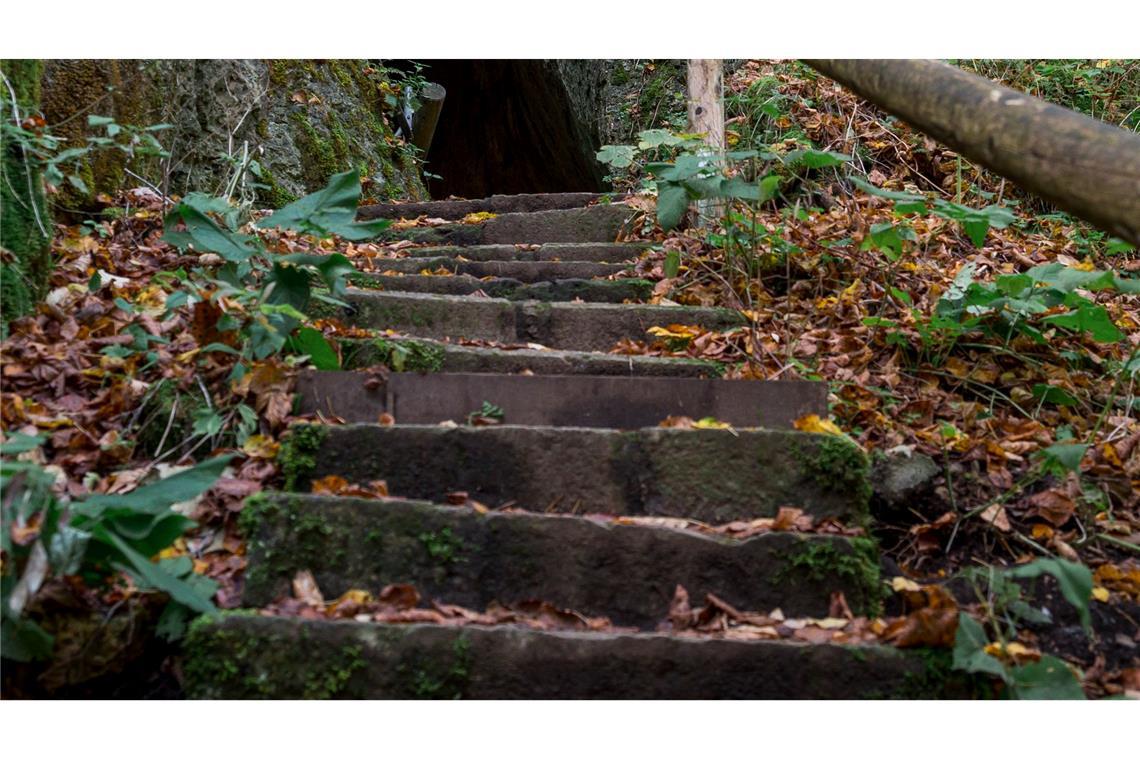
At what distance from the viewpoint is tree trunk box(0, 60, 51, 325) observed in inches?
117

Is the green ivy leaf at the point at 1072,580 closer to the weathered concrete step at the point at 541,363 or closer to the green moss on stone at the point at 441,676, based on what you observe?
the green moss on stone at the point at 441,676

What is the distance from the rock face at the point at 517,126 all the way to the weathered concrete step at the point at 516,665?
26.7ft

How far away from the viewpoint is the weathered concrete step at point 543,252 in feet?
15.3

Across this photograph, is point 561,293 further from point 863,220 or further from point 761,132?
point 761,132

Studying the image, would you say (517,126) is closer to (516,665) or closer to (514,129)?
(514,129)

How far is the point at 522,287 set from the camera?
13.5ft

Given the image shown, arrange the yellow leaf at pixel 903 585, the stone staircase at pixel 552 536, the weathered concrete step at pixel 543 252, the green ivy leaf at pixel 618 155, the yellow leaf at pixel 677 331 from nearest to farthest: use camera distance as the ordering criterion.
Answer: the stone staircase at pixel 552 536
the yellow leaf at pixel 903 585
the yellow leaf at pixel 677 331
the weathered concrete step at pixel 543 252
the green ivy leaf at pixel 618 155

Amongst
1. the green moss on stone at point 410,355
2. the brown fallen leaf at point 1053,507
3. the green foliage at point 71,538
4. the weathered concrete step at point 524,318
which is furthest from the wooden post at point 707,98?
the green foliage at point 71,538

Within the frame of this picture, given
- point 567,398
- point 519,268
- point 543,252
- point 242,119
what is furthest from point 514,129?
point 567,398

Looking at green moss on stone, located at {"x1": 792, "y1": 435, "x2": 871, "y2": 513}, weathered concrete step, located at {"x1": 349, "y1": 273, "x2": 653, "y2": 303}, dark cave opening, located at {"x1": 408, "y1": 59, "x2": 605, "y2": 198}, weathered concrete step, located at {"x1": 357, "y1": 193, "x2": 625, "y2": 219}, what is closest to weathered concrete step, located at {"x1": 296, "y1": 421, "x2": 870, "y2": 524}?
green moss on stone, located at {"x1": 792, "y1": 435, "x2": 871, "y2": 513}

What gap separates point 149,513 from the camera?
6.18 feet

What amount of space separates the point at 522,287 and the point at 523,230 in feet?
3.97

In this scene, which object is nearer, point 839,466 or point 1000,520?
point 839,466

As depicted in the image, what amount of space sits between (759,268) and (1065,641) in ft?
6.33
